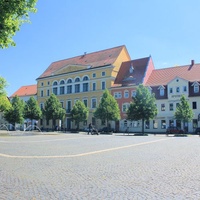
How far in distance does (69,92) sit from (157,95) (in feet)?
85.1

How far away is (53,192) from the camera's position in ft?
23.6

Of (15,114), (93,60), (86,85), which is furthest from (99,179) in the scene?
(93,60)

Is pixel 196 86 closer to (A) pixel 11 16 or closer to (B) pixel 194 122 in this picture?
(B) pixel 194 122

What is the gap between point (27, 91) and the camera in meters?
95.2

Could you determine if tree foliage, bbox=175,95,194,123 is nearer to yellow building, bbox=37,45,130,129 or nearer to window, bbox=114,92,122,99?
window, bbox=114,92,122,99

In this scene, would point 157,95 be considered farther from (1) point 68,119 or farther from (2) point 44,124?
(2) point 44,124

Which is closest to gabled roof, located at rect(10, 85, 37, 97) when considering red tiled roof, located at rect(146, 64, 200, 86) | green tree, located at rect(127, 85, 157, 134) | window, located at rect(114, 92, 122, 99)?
window, located at rect(114, 92, 122, 99)

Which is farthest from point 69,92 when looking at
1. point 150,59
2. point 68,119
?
point 150,59

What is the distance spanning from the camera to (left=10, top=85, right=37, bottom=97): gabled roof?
9254cm

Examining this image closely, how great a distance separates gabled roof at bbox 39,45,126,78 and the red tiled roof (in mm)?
10657

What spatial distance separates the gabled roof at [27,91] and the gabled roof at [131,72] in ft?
108

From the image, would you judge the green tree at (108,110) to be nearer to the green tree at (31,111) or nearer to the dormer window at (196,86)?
the dormer window at (196,86)

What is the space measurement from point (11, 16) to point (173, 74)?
53.9m

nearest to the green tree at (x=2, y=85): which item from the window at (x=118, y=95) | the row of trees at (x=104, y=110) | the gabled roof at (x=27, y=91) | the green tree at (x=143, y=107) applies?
the row of trees at (x=104, y=110)
